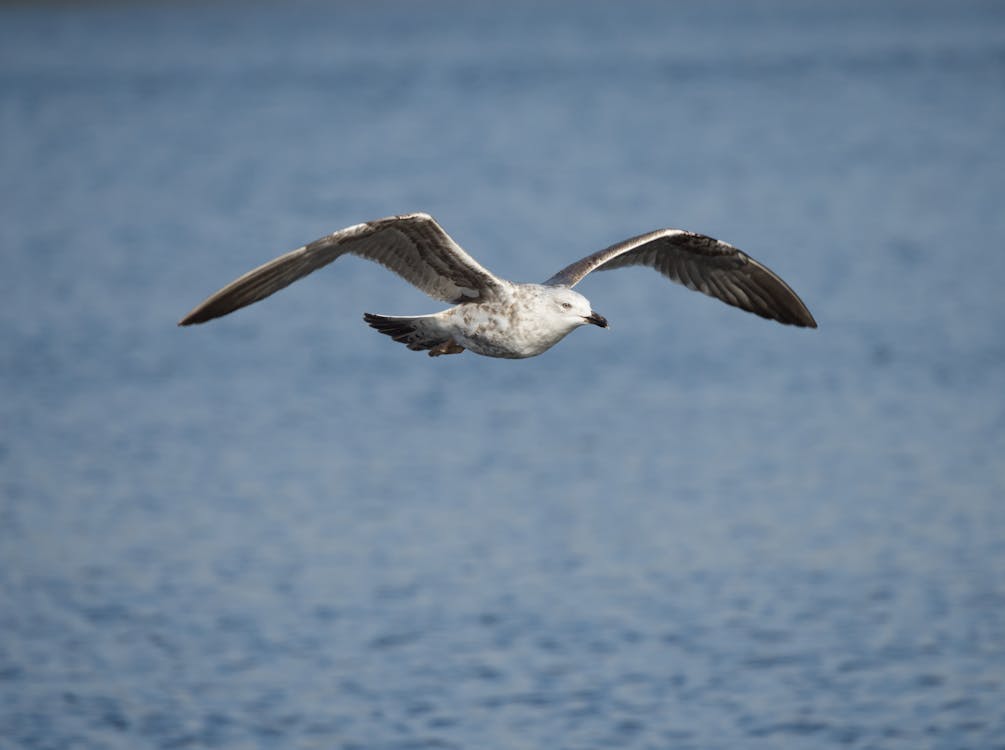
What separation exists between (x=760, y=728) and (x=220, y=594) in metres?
6.47

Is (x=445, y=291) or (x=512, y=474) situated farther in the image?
(x=512, y=474)

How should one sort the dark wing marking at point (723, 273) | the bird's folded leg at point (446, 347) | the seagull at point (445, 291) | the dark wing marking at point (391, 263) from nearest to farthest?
the dark wing marking at point (391, 263) → the seagull at point (445, 291) → the bird's folded leg at point (446, 347) → the dark wing marking at point (723, 273)

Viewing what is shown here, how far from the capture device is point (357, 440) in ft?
76.7

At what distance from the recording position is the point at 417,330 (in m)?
11.5

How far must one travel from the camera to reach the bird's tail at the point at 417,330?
1138 cm

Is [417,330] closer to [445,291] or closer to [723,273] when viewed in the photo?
[445,291]

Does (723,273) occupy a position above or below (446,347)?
above

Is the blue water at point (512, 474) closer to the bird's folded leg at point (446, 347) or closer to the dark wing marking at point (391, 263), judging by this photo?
the bird's folded leg at point (446, 347)

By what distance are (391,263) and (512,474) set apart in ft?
34.4

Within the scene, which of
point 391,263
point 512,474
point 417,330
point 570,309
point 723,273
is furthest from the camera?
point 512,474

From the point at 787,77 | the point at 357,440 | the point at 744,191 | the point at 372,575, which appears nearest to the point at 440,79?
the point at 787,77

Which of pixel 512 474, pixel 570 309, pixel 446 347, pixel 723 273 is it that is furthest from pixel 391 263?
pixel 512 474

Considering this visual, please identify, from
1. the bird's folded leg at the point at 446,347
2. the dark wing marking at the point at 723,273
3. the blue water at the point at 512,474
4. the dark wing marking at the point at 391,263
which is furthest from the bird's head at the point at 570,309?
the blue water at the point at 512,474

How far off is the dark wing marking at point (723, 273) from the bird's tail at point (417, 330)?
71.2 inches
